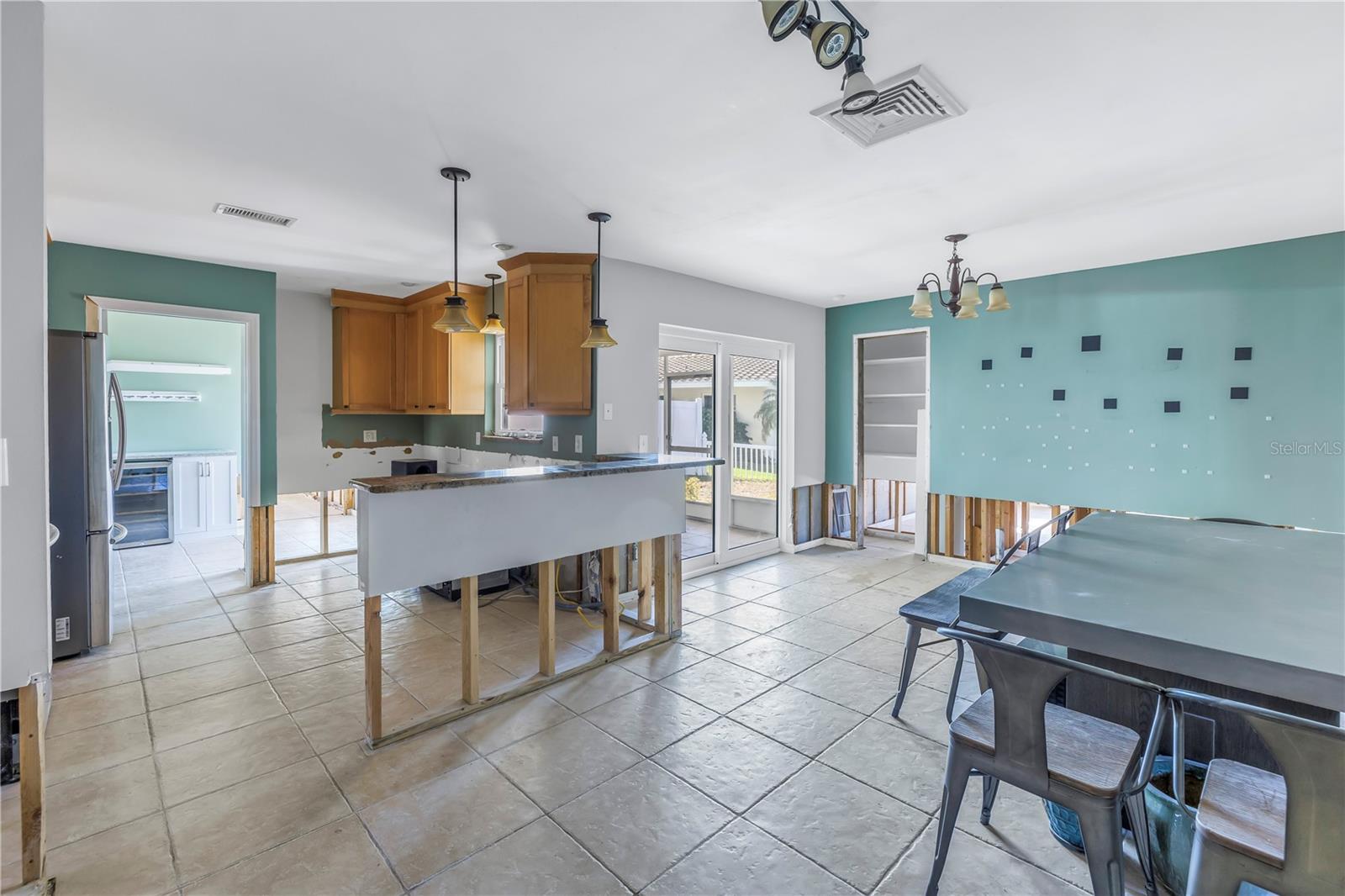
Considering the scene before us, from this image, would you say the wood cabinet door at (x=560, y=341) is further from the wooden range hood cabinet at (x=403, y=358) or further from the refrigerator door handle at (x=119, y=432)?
the refrigerator door handle at (x=119, y=432)

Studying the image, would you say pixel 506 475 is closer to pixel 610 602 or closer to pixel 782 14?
pixel 610 602

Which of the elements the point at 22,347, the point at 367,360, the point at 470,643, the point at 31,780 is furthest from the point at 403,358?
the point at 31,780

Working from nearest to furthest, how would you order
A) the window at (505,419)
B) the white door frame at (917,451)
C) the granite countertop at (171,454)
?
1. the window at (505,419)
2. the white door frame at (917,451)
3. the granite countertop at (171,454)

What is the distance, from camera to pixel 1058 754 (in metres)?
1.50

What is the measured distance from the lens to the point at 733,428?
5.50 m

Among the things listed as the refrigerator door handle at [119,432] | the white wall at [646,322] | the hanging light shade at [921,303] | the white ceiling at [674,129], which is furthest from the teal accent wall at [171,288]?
the hanging light shade at [921,303]

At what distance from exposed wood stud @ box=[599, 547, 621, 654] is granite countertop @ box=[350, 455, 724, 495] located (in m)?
0.50

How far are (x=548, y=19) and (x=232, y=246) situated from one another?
3421 mm

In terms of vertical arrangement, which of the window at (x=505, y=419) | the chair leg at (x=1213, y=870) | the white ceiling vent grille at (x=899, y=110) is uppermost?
the white ceiling vent grille at (x=899, y=110)

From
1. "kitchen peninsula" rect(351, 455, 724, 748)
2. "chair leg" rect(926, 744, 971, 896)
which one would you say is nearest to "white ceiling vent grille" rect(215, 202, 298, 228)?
"kitchen peninsula" rect(351, 455, 724, 748)

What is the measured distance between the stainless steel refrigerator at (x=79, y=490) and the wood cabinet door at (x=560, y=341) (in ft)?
7.89

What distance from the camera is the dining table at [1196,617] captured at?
1278 mm

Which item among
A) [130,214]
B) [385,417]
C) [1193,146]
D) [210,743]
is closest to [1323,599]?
[1193,146]

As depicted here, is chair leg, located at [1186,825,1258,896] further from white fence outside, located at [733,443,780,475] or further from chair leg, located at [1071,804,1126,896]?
white fence outside, located at [733,443,780,475]
